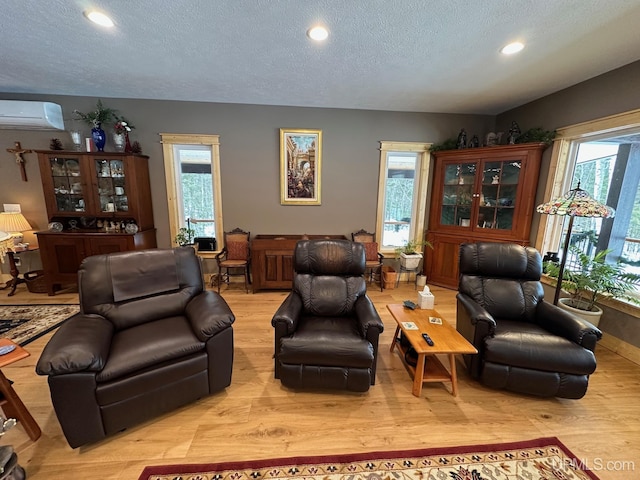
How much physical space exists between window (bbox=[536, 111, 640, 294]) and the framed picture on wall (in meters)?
3.10

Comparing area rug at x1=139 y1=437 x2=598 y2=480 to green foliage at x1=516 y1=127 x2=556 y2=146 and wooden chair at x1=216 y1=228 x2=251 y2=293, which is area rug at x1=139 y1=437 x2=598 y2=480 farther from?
green foliage at x1=516 y1=127 x2=556 y2=146

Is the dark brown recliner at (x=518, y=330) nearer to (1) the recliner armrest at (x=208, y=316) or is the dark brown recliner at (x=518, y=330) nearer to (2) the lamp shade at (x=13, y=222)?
(1) the recliner armrest at (x=208, y=316)

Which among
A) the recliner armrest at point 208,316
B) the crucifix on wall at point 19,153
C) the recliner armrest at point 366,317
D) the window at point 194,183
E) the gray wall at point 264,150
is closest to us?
the recliner armrest at point 208,316

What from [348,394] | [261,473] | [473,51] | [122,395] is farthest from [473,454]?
[473,51]

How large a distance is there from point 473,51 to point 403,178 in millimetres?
2168

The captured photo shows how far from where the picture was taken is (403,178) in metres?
4.39

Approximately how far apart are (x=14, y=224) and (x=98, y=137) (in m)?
1.65

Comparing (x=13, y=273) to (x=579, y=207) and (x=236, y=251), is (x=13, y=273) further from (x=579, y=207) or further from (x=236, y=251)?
(x=579, y=207)

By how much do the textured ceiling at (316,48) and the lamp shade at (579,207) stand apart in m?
1.28

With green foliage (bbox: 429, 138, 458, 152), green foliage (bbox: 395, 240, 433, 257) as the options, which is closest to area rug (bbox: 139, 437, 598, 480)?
green foliage (bbox: 395, 240, 433, 257)

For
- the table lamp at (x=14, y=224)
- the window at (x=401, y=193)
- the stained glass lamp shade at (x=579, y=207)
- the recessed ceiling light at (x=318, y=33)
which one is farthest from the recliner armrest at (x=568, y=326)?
the table lamp at (x=14, y=224)

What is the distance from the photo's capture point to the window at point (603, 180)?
103 inches

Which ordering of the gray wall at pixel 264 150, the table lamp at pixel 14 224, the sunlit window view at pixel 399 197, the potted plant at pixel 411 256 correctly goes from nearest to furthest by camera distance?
the table lamp at pixel 14 224 → the gray wall at pixel 264 150 → the potted plant at pixel 411 256 → the sunlit window view at pixel 399 197

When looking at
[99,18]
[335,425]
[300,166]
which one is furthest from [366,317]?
[99,18]
